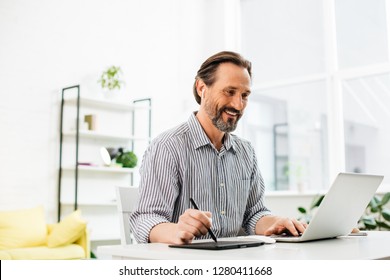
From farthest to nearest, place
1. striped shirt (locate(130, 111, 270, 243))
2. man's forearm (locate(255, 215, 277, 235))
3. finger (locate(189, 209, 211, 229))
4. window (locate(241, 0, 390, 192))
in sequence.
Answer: window (locate(241, 0, 390, 192))
man's forearm (locate(255, 215, 277, 235))
striped shirt (locate(130, 111, 270, 243))
finger (locate(189, 209, 211, 229))

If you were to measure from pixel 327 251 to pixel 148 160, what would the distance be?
0.72 metres

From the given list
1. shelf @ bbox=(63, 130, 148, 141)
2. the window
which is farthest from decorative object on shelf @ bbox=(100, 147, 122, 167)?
the window

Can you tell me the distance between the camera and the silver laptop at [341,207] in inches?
49.1

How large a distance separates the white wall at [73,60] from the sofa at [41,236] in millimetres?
281

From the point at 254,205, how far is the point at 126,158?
292 centimetres

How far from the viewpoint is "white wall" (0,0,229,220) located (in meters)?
4.06

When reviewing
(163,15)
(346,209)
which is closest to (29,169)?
(163,15)

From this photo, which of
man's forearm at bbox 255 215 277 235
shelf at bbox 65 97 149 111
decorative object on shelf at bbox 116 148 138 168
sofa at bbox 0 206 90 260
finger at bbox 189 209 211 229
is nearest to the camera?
finger at bbox 189 209 211 229

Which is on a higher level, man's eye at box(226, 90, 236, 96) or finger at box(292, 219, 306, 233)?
man's eye at box(226, 90, 236, 96)

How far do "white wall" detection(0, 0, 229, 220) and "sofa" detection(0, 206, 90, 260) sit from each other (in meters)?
0.28

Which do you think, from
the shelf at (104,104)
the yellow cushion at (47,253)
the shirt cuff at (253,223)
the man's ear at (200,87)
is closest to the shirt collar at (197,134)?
the man's ear at (200,87)

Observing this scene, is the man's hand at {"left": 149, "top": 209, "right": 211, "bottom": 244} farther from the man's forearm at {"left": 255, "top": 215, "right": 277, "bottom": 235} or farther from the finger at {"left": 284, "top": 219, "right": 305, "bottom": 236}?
the man's forearm at {"left": 255, "top": 215, "right": 277, "bottom": 235}

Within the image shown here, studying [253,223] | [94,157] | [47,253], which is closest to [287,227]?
[253,223]

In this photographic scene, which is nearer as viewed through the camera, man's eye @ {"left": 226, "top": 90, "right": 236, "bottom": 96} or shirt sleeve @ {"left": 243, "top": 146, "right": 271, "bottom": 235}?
man's eye @ {"left": 226, "top": 90, "right": 236, "bottom": 96}
